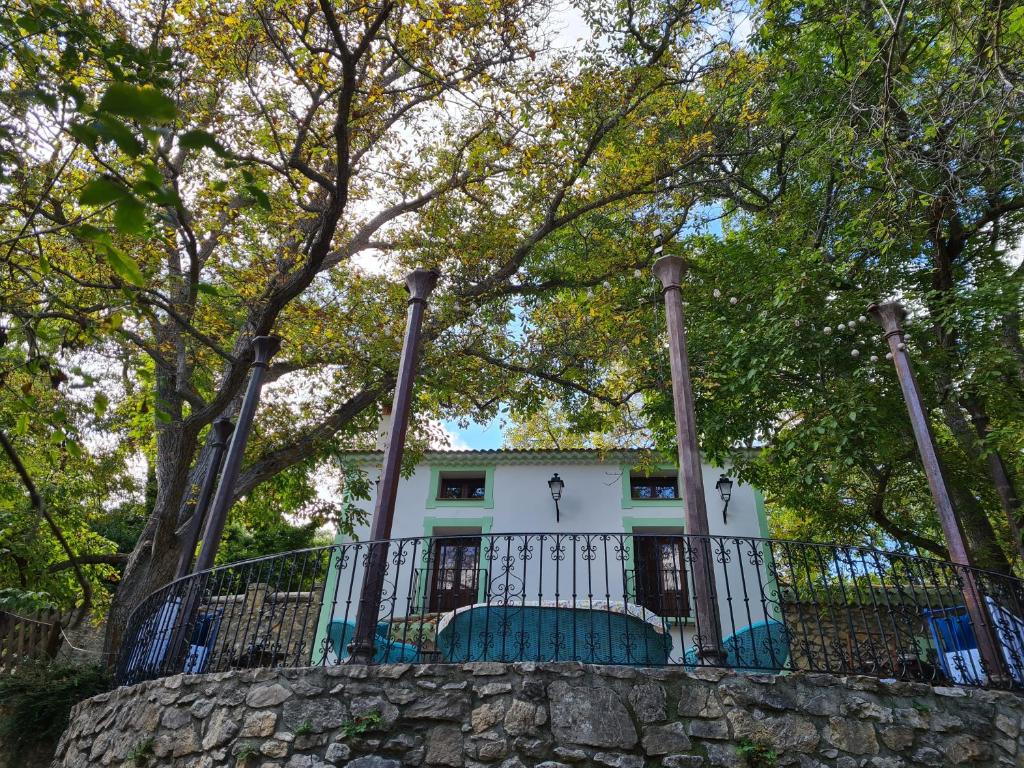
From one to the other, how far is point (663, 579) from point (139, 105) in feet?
36.2

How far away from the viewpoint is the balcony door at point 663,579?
4438 mm

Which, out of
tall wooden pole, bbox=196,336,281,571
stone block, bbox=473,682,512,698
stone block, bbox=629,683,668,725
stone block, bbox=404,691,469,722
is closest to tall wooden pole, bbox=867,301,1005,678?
stone block, bbox=629,683,668,725

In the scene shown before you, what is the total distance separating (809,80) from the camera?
7.88 metres

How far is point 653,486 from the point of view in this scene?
13125 millimetres

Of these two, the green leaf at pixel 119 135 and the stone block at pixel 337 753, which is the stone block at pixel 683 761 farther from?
the green leaf at pixel 119 135

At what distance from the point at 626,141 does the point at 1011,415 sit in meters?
5.52

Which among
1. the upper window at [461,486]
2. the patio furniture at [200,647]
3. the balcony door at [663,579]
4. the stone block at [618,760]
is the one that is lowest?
the stone block at [618,760]

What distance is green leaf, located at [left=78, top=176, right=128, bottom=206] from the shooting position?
1.18m

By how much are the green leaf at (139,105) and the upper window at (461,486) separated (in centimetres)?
1253

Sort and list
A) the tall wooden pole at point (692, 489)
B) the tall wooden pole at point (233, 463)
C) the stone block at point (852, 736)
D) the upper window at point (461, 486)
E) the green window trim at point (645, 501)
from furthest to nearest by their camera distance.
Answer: the upper window at point (461, 486) < the green window trim at point (645, 501) < the tall wooden pole at point (233, 463) < the tall wooden pole at point (692, 489) < the stone block at point (852, 736)

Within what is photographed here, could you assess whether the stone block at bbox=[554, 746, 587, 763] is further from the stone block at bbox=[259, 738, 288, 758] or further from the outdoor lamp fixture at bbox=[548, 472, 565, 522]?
the outdoor lamp fixture at bbox=[548, 472, 565, 522]

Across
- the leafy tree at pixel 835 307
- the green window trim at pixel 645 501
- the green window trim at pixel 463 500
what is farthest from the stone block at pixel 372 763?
the green window trim at pixel 645 501

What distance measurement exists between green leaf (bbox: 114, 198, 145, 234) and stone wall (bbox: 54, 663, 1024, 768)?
3243mm

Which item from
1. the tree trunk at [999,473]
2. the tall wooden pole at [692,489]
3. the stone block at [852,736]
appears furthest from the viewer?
the tree trunk at [999,473]
